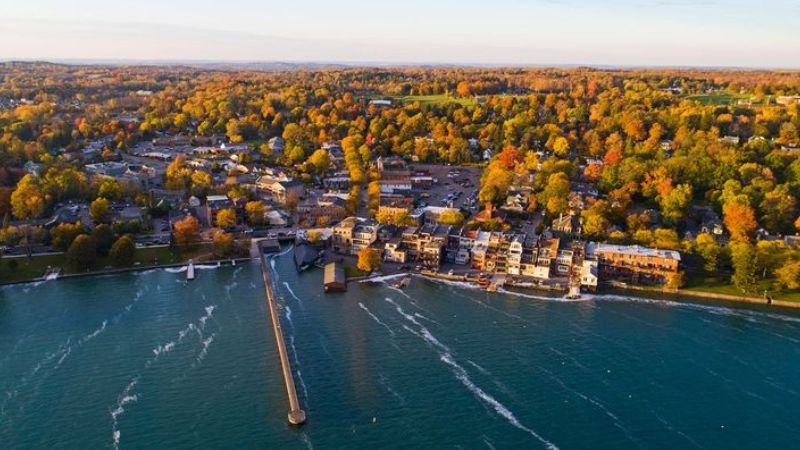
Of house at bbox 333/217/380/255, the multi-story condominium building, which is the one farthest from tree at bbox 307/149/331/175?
the multi-story condominium building

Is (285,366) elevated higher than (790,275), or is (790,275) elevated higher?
(790,275)

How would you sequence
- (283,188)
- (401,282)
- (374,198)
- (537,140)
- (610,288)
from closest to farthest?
(610,288) < (401,282) < (374,198) < (283,188) < (537,140)

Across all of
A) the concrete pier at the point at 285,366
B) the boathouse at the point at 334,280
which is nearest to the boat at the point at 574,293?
the boathouse at the point at 334,280

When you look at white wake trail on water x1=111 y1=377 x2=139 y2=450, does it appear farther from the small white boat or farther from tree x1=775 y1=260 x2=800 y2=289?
tree x1=775 y1=260 x2=800 y2=289

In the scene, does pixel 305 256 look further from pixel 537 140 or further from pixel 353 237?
pixel 537 140

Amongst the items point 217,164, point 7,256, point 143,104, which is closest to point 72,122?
point 143,104

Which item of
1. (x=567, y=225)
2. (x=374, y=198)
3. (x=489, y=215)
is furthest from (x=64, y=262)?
(x=567, y=225)

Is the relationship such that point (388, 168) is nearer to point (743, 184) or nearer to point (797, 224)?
point (743, 184)
